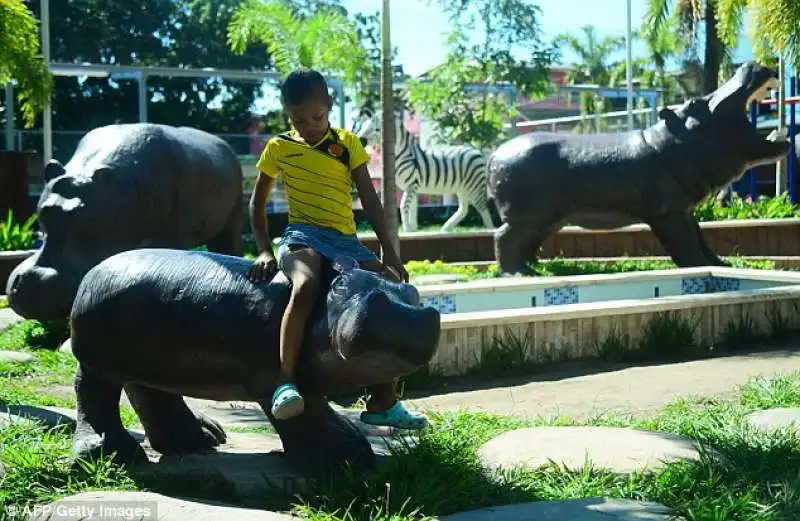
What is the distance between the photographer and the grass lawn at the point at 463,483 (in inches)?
138

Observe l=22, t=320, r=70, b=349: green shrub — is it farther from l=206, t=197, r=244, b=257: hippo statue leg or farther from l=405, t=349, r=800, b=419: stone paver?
l=405, t=349, r=800, b=419: stone paver

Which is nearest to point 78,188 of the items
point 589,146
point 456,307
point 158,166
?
point 158,166

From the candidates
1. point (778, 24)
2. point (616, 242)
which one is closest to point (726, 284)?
point (778, 24)

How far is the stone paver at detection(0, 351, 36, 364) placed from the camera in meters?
7.73

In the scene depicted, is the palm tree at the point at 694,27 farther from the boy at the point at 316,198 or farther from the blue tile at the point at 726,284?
the boy at the point at 316,198

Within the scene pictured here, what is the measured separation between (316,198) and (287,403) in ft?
3.02

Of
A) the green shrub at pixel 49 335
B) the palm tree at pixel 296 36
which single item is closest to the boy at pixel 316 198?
the green shrub at pixel 49 335

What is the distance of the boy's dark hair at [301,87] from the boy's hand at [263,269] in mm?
646

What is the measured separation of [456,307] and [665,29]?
18578 millimetres

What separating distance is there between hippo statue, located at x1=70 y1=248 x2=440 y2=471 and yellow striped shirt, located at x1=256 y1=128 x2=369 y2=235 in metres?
0.29

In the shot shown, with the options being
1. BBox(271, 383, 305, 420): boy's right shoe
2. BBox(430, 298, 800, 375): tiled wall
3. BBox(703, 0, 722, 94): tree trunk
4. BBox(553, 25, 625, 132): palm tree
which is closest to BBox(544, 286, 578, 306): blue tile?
BBox(430, 298, 800, 375): tiled wall

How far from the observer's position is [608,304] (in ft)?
25.0

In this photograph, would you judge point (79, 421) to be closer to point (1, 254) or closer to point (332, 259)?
point (332, 259)

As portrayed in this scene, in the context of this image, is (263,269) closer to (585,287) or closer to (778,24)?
(585,287)
